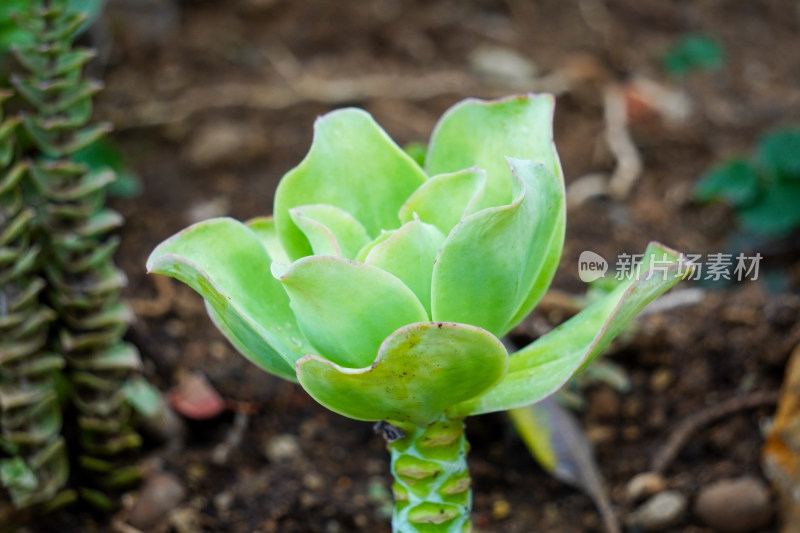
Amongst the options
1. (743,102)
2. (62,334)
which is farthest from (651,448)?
(743,102)

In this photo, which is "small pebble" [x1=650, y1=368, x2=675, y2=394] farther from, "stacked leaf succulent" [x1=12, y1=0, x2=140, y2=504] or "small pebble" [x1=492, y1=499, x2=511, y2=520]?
"stacked leaf succulent" [x1=12, y1=0, x2=140, y2=504]

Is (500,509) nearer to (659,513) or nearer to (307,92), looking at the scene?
(659,513)

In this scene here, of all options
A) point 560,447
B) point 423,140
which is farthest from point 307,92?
point 560,447

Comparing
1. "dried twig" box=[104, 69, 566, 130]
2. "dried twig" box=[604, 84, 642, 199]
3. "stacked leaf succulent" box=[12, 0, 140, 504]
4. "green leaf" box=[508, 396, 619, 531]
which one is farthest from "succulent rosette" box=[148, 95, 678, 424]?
"dried twig" box=[104, 69, 566, 130]

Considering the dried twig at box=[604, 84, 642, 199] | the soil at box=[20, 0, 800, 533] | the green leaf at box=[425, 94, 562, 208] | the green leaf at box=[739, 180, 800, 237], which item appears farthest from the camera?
the dried twig at box=[604, 84, 642, 199]

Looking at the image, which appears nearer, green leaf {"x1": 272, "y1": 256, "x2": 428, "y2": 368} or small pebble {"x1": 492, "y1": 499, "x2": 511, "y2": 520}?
green leaf {"x1": 272, "y1": 256, "x2": 428, "y2": 368}

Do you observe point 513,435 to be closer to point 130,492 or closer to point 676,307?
point 676,307
